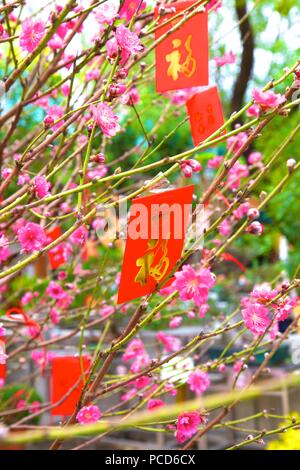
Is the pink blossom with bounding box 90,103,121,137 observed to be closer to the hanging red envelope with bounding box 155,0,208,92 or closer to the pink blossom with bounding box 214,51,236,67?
the hanging red envelope with bounding box 155,0,208,92

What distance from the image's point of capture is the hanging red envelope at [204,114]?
4.87ft

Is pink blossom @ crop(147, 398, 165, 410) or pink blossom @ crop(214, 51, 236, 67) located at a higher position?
pink blossom @ crop(214, 51, 236, 67)

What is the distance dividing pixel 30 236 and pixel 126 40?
0.44 m

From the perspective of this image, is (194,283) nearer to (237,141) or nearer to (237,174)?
(237,141)

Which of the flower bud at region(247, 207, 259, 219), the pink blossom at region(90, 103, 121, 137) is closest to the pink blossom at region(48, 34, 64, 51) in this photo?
the pink blossom at region(90, 103, 121, 137)

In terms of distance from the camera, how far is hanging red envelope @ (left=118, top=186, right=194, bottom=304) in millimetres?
1146

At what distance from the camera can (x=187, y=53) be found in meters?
1.45

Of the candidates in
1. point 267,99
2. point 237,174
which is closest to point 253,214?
point 267,99

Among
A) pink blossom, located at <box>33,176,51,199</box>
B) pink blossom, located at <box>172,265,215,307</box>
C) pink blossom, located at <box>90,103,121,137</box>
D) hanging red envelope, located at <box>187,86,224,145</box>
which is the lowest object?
pink blossom, located at <box>172,265,215,307</box>

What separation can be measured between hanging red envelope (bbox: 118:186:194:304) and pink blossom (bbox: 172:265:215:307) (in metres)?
0.03

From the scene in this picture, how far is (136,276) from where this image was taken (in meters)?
1.19
